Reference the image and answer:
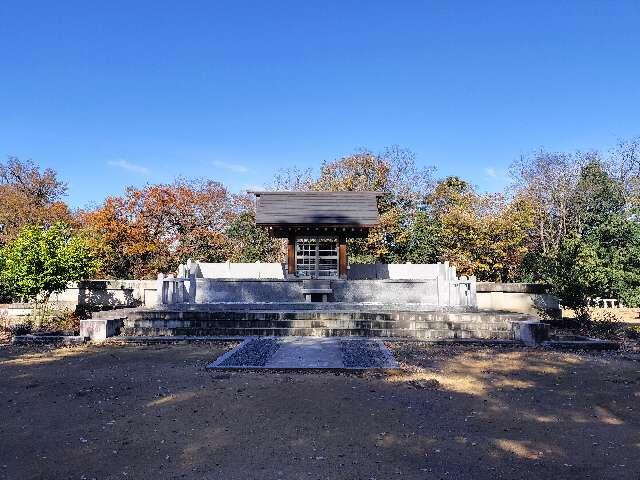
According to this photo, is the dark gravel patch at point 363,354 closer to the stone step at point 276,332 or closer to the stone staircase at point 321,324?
the stone step at point 276,332

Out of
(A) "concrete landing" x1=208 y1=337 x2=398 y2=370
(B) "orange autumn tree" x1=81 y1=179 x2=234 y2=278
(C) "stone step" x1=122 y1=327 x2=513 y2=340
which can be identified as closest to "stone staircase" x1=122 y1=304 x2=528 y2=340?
(C) "stone step" x1=122 y1=327 x2=513 y2=340

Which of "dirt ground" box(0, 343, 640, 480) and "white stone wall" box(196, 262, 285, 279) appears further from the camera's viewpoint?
"white stone wall" box(196, 262, 285, 279)

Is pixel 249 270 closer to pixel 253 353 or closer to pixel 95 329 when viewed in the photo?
pixel 95 329

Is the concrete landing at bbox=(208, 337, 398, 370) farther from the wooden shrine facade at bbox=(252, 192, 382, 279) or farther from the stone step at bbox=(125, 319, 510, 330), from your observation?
the wooden shrine facade at bbox=(252, 192, 382, 279)

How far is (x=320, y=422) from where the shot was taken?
16.7 ft

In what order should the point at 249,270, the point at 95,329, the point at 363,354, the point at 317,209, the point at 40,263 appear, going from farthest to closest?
the point at 249,270
the point at 317,209
the point at 40,263
the point at 95,329
the point at 363,354

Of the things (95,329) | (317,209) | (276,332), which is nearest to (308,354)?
(276,332)

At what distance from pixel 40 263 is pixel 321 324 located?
344 inches

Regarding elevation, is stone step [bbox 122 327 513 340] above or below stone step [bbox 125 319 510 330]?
below

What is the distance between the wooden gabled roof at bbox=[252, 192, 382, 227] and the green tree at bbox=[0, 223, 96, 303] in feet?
22.8

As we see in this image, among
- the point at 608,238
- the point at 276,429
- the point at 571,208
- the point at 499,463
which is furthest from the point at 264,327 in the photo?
the point at 571,208

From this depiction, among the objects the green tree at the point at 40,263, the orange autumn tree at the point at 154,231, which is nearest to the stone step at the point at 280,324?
the green tree at the point at 40,263

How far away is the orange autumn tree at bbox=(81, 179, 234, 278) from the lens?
2567 cm

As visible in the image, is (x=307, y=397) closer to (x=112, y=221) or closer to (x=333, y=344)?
(x=333, y=344)
